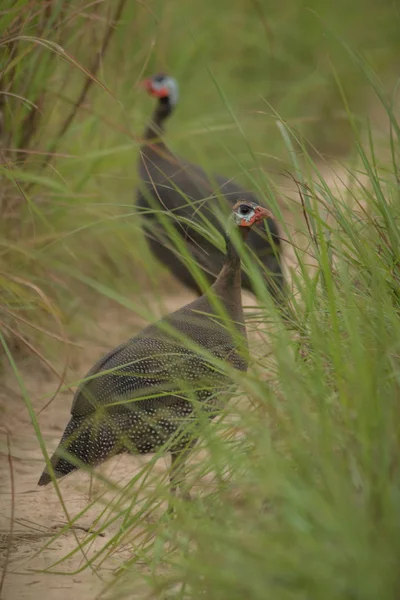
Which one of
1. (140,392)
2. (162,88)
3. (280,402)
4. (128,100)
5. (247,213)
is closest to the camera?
(280,402)

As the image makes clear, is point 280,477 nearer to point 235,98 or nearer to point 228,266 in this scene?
point 228,266

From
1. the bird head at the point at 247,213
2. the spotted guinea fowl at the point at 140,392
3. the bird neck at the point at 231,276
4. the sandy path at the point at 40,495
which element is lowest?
the sandy path at the point at 40,495

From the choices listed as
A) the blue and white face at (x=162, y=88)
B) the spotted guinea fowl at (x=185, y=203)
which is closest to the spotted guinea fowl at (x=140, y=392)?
the spotted guinea fowl at (x=185, y=203)

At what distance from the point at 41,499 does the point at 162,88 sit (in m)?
2.36

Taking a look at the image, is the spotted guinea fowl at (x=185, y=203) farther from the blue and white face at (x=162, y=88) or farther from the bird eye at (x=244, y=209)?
the bird eye at (x=244, y=209)

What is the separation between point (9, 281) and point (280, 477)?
5.46 feet

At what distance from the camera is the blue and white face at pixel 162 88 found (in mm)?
4707

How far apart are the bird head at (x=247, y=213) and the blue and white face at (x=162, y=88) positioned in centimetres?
192

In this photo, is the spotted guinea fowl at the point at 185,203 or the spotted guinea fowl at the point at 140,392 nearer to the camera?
the spotted guinea fowl at the point at 140,392

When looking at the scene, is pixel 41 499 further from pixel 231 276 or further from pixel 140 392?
pixel 231 276

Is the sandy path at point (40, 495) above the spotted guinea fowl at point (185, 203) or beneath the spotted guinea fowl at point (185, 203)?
beneath

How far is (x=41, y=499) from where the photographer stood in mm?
2943

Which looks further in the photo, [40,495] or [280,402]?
[40,495]

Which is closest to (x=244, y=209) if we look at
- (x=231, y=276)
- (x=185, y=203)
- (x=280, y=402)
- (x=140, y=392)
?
(x=231, y=276)
